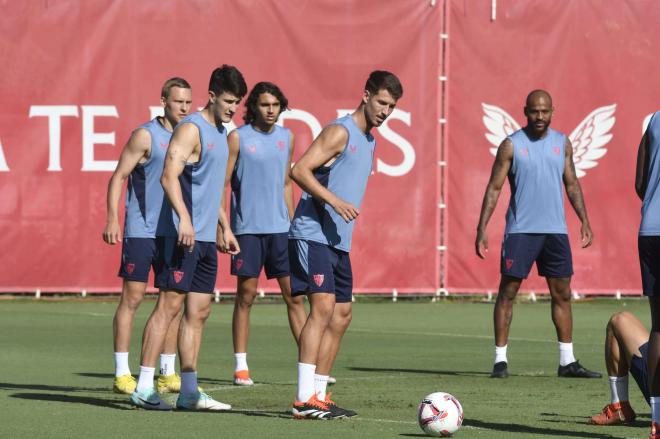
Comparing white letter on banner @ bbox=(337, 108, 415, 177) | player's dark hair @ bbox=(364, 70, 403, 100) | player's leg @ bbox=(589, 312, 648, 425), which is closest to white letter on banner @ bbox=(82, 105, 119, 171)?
white letter on banner @ bbox=(337, 108, 415, 177)

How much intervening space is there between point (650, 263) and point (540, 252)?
17.2 feet

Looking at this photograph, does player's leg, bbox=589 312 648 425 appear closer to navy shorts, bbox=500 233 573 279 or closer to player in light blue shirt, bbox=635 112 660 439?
player in light blue shirt, bbox=635 112 660 439

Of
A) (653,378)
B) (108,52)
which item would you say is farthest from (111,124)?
(653,378)

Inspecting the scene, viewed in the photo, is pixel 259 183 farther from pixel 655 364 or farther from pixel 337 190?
pixel 655 364

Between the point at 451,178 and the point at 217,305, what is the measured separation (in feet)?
12.5

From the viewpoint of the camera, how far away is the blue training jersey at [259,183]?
1285cm

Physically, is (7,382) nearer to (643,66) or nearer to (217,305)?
(217,305)

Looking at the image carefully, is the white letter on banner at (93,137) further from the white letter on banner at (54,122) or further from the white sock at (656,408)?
the white sock at (656,408)

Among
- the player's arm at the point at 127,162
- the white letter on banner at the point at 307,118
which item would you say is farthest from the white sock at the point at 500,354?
the white letter on banner at the point at 307,118

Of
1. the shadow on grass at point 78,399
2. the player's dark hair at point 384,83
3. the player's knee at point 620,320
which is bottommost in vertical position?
the shadow on grass at point 78,399

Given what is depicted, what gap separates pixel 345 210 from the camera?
31.8ft

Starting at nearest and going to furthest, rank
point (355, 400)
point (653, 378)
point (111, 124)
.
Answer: point (653, 378) < point (355, 400) < point (111, 124)

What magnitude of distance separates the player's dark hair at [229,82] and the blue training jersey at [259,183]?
2.40m

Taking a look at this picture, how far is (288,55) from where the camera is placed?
21688mm
